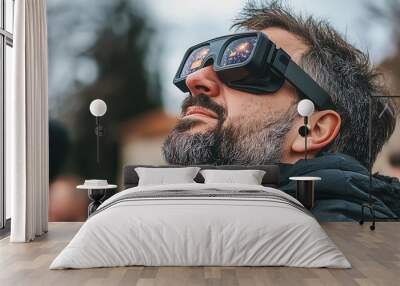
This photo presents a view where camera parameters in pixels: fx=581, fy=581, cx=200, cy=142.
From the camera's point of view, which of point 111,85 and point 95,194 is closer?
point 95,194

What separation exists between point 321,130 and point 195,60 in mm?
1876

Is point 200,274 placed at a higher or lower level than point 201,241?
lower

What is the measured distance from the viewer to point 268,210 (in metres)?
4.81

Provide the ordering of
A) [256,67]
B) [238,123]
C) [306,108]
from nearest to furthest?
[306,108] < [256,67] < [238,123]

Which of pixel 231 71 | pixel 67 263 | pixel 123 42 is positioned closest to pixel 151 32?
pixel 123 42

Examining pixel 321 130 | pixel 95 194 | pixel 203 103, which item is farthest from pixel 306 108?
pixel 95 194

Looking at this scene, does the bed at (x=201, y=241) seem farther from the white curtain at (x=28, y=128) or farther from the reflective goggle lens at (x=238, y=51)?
the reflective goggle lens at (x=238, y=51)

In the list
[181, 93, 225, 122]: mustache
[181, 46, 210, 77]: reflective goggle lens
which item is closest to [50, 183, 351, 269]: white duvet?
[181, 93, 225, 122]: mustache

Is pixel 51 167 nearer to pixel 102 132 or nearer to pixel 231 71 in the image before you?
pixel 102 132

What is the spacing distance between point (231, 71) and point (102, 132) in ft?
5.99

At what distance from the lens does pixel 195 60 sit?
762cm

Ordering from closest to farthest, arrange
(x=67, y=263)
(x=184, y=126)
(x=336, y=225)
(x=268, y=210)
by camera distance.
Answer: (x=67, y=263) < (x=268, y=210) < (x=336, y=225) < (x=184, y=126)

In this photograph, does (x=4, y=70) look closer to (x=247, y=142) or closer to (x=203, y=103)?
(x=203, y=103)

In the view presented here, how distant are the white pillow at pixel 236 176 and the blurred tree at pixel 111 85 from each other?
1.36 m
